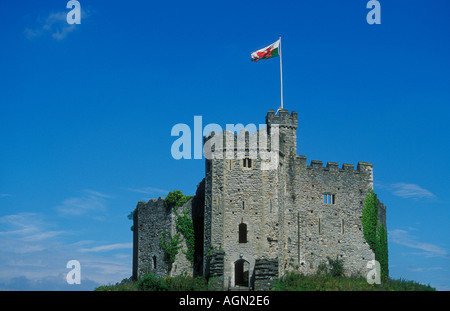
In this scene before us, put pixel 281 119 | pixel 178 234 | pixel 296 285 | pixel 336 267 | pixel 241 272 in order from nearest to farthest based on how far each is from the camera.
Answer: pixel 296 285 < pixel 241 272 < pixel 178 234 < pixel 336 267 < pixel 281 119

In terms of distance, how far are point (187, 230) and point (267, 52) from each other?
15958mm

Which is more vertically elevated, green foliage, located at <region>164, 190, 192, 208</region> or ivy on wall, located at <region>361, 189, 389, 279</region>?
green foliage, located at <region>164, 190, 192, 208</region>

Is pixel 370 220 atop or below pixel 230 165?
below

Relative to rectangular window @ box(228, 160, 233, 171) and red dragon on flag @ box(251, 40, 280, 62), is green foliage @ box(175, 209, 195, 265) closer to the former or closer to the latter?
rectangular window @ box(228, 160, 233, 171)

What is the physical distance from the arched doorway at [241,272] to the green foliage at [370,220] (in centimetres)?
1172

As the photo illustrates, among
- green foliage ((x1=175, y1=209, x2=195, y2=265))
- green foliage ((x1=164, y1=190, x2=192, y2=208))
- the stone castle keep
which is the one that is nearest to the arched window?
the stone castle keep

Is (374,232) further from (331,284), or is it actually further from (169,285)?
(169,285)

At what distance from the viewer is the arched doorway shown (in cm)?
4866

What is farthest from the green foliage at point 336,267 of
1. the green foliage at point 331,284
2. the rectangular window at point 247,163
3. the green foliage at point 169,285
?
the green foliage at point 169,285

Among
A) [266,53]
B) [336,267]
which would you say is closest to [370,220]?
[336,267]

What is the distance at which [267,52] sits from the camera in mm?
Result: 53594

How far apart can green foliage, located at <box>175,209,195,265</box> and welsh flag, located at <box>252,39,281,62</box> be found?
45.8ft
